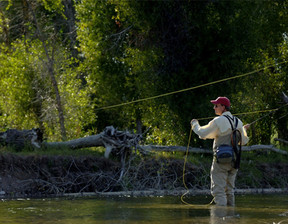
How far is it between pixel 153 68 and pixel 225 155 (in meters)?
A: 7.78

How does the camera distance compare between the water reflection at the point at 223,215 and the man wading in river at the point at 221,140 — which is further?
the man wading in river at the point at 221,140

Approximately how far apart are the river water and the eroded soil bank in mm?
1338

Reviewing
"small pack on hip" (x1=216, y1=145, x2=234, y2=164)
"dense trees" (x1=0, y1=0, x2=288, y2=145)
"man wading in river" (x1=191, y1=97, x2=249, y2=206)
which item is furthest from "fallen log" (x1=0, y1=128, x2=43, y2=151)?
"small pack on hip" (x1=216, y1=145, x2=234, y2=164)

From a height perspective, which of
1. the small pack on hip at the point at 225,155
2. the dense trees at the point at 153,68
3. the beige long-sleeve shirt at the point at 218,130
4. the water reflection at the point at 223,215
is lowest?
the water reflection at the point at 223,215

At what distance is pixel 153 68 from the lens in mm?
17172

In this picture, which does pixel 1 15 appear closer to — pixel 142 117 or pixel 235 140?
pixel 142 117

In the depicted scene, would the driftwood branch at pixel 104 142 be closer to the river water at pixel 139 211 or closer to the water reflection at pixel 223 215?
the river water at pixel 139 211

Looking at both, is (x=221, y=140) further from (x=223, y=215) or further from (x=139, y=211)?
(x=139, y=211)

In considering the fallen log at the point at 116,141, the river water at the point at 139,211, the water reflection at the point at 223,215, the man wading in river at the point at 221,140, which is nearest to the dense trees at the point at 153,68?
the fallen log at the point at 116,141

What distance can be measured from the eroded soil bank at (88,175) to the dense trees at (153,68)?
2.33 metres

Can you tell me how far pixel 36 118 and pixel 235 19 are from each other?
9073 millimetres

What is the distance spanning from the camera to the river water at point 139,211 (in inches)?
326

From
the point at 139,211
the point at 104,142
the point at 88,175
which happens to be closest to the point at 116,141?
the point at 104,142

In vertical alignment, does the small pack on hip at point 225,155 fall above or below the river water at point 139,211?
above
